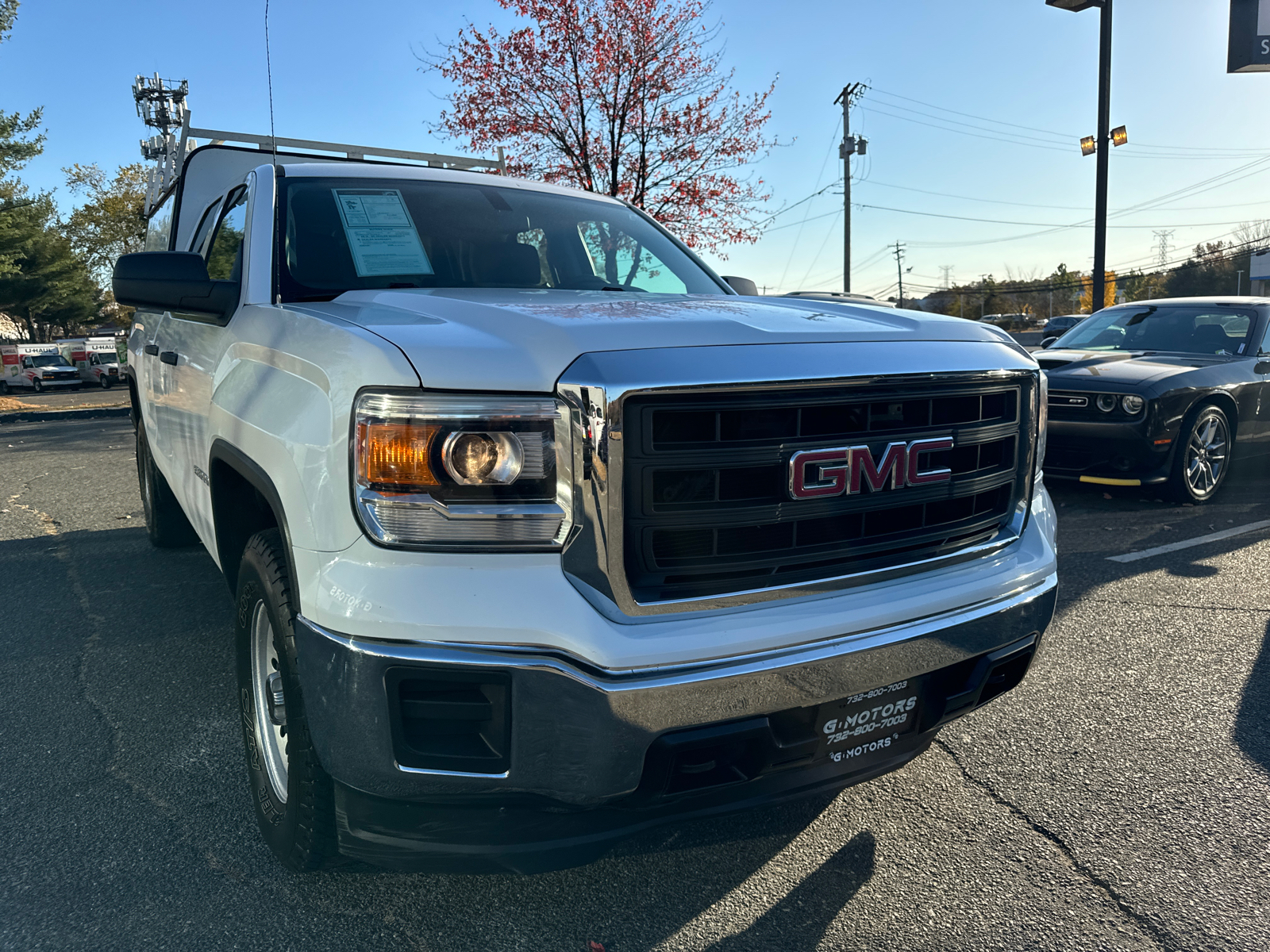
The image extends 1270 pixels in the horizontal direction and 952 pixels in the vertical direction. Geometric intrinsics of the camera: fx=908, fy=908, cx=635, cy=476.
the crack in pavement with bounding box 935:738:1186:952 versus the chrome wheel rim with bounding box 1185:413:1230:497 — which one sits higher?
the chrome wheel rim with bounding box 1185:413:1230:497

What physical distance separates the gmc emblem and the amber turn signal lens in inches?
29.0

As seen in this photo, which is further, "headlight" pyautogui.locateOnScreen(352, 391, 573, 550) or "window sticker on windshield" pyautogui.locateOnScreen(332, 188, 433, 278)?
"window sticker on windshield" pyautogui.locateOnScreen(332, 188, 433, 278)

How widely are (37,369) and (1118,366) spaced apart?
39.7 metres

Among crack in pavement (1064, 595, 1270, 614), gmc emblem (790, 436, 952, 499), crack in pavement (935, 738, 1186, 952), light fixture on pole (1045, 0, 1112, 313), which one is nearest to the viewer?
gmc emblem (790, 436, 952, 499)

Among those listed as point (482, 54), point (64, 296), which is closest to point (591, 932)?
point (482, 54)

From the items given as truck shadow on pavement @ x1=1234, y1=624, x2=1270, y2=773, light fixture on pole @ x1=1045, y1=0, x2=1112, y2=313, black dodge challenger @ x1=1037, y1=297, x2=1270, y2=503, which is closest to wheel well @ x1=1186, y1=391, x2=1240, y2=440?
black dodge challenger @ x1=1037, y1=297, x2=1270, y2=503

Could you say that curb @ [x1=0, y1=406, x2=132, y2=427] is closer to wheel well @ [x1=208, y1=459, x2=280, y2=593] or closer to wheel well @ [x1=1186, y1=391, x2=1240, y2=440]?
wheel well @ [x1=208, y1=459, x2=280, y2=593]

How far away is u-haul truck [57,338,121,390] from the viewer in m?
37.1

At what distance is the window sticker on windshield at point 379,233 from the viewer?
2.92 m

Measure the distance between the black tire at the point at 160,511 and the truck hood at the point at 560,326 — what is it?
123 inches

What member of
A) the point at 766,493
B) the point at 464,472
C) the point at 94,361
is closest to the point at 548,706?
the point at 464,472

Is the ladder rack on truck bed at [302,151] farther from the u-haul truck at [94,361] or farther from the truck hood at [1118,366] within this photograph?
the u-haul truck at [94,361]

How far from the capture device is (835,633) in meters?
1.89

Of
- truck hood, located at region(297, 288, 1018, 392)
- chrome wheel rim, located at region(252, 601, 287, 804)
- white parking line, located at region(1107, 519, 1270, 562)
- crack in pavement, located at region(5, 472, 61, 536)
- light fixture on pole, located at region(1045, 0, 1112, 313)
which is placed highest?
light fixture on pole, located at region(1045, 0, 1112, 313)
